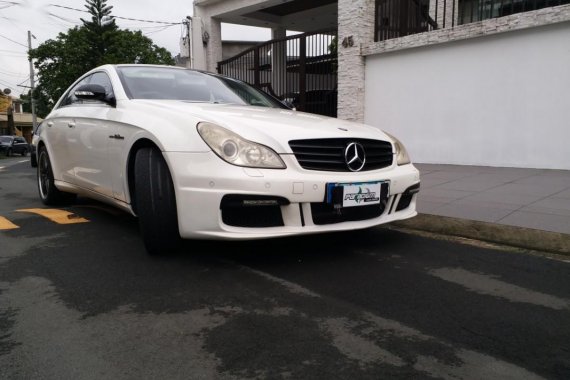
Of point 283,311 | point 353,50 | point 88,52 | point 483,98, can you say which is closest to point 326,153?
point 283,311

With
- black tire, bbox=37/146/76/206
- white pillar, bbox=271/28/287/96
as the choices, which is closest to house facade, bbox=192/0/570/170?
white pillar, bbox=271/28/287/96

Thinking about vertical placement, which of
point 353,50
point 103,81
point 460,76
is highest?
point 353,50

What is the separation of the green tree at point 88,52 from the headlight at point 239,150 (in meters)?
28.0

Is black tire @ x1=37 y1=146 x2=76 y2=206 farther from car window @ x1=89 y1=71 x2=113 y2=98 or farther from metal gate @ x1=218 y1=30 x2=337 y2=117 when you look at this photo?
metal gate @ x1=218 y1=30 x2=337 y2=117

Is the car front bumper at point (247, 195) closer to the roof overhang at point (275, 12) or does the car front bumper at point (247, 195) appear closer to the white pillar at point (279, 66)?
the white pillar at point (279, 66)

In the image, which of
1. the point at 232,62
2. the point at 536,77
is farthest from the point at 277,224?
the point at 232,62

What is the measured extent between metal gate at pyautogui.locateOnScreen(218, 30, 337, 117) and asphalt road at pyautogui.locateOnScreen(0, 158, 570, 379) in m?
8.22

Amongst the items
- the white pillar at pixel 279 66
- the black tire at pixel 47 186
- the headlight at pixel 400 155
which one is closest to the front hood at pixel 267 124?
the headlight at pixel 400 155

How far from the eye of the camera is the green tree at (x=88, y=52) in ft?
94.0

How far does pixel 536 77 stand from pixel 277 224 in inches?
249

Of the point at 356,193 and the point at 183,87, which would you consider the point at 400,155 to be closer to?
the point at 356,193

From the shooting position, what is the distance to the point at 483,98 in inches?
329

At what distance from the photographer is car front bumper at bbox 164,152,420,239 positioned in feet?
9.87

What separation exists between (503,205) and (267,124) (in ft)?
9.50
